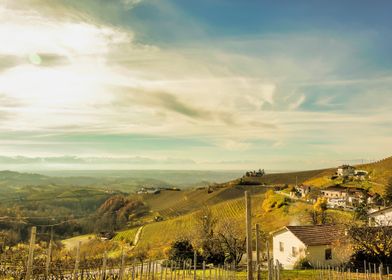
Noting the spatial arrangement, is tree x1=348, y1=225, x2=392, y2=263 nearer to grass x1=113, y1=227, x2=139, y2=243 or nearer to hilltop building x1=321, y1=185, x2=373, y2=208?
hilltop building x1=321, y1=185, x2=373, y2=208

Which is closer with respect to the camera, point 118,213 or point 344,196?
point 344,196

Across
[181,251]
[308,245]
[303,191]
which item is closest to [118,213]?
[303,191]

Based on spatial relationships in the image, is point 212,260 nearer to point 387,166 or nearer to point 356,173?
point 356,173

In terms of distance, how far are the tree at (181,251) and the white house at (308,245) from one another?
9385 millimetres

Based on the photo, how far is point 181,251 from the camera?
3403 cm

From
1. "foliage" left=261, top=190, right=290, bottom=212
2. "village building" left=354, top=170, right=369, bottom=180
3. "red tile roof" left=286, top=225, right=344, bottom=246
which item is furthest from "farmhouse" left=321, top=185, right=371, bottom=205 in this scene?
"red tile roof" left=286, top=225, right=344, bottom=246

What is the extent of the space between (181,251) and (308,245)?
39.4 feet

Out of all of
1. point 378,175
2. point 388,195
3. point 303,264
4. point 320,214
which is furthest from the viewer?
point 378,175

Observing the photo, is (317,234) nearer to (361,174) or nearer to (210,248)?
(210,248)

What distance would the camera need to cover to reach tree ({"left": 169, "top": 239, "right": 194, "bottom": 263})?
33.8 meters

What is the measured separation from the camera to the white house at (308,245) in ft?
111

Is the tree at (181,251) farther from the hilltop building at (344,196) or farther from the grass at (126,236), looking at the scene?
the grass at (126,236)

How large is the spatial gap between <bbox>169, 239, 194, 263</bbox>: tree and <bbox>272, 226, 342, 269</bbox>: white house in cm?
939

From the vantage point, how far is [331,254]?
3419 centimetres
